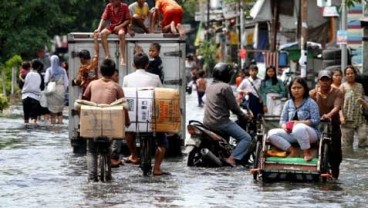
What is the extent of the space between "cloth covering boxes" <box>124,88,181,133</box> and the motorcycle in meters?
1.57

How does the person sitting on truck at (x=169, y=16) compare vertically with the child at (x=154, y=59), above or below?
above

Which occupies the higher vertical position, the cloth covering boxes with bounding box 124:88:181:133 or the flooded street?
the cloth covering boxes with bounding box 124:88:181:133

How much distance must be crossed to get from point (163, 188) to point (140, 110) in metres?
1.48

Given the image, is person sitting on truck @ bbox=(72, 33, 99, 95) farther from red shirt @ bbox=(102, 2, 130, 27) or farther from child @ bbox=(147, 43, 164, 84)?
child @ bbox=(147, 43, 164, 84)

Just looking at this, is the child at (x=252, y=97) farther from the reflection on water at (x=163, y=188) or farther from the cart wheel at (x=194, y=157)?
the cart wheel at (x=194, y=157)

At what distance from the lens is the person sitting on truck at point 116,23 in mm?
18844

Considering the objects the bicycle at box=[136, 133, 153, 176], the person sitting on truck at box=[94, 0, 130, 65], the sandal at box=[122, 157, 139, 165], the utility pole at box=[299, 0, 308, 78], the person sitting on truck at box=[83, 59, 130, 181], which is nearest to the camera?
the person sitting on truck at box=[83, 59, 130, 181]

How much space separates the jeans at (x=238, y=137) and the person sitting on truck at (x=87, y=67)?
2.61 meters

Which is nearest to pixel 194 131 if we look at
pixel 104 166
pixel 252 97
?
pixel 104 166

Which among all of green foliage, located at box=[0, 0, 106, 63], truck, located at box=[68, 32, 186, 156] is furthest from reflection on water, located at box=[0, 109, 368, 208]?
green foliage, located at box=[0, 0, 106, 63]

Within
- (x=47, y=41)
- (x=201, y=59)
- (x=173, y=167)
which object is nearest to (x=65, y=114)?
(x=47, y=41)

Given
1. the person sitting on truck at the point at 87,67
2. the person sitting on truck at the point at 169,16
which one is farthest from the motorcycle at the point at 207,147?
the person sitting on truck at the point at 169,16

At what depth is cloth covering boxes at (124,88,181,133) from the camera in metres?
15.6

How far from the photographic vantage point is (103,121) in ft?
48.3
